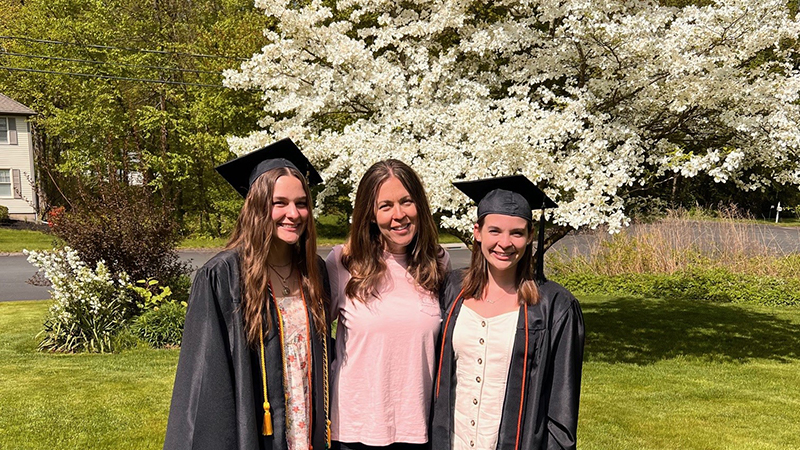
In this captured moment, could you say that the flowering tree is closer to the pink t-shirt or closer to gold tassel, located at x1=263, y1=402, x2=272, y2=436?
the pink t-shirt

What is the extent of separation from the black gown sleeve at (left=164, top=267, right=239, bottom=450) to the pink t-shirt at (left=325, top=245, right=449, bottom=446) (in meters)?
0.51

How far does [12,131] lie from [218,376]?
30.1 metres

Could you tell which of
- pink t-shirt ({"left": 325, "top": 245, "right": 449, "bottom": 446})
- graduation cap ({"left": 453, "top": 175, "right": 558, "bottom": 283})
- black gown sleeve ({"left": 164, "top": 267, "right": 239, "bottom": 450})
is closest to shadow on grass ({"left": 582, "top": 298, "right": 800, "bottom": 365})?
graduation cap ({"left": 453, "top": 175, "right": 558, "bottom": 283})

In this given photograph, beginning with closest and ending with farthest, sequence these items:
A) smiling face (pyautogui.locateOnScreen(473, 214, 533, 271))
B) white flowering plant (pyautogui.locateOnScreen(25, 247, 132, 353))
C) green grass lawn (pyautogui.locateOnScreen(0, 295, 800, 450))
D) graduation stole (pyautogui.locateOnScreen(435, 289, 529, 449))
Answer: graduation stole (pyautogui.locateOnScreen(435, 289, 529, 449)) → smiling face (pyautogui.locateOnScreen(473, 214, 533, 271)) → green grass lawn (pyautogui.locateOnScreen(0, 295, 800, 450)) → white flowering plant (pyautogui.locateOnScreen(25, 247, 132, 353))

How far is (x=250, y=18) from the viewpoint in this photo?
19641 millimetres

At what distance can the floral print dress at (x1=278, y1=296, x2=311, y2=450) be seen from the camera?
250cm

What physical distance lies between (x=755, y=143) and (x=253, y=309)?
5548 mm

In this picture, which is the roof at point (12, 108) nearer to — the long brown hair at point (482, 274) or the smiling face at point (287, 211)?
the smiling face at point (287, 211)

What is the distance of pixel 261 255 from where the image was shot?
8.01ft

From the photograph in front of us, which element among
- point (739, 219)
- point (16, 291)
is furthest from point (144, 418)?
point (739, 219)

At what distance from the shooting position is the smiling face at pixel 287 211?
247 cm

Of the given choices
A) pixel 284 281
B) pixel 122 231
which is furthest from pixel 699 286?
pixel 284 281

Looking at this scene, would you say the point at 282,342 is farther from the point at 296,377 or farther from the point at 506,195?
the point at 506,195

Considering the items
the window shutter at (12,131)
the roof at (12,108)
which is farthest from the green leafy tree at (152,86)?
the window shutter at (12,131)
